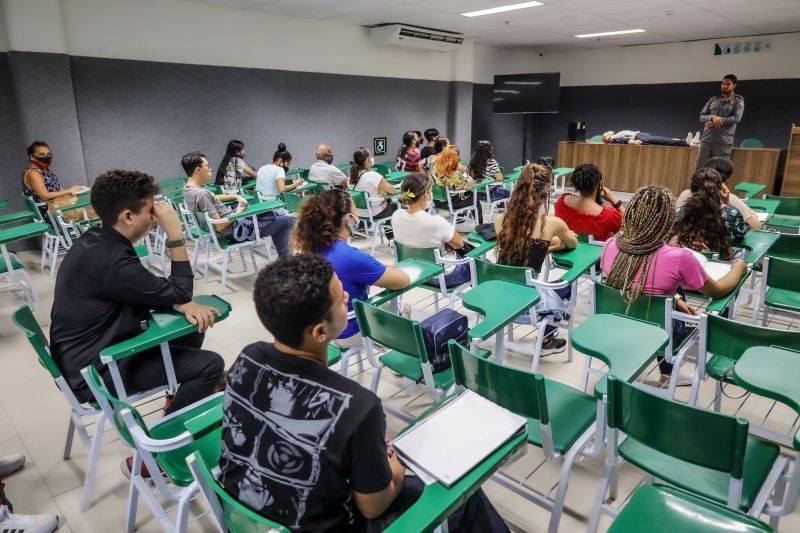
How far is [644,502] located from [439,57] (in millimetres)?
9689

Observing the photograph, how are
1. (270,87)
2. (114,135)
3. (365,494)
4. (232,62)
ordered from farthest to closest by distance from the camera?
(270,87) < (232,62) < (114,135) < (365,494)

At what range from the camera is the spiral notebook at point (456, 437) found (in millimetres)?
1119

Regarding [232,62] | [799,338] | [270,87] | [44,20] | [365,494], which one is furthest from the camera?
[270,87]

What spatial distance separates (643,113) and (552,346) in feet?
30.7

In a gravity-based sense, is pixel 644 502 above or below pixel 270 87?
below

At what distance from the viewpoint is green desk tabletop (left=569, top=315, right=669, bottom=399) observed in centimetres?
156

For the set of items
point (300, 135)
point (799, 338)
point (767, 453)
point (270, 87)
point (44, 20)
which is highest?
point (44, 20)

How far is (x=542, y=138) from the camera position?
1241 cm

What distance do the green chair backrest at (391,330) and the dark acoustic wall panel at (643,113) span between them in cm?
954

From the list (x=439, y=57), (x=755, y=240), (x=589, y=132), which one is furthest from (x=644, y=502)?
(x=589, y=132)

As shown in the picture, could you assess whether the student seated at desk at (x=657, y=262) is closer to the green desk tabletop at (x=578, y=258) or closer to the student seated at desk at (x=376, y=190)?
the green desk tabletop at (x=578, y=258)

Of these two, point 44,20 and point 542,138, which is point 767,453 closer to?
point 44,20

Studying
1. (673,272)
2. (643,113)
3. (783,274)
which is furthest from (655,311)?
(643,113)

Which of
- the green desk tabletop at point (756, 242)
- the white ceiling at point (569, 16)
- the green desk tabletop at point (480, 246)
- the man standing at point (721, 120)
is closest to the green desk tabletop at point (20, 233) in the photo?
the green desk tabletop at point (480, 246)
